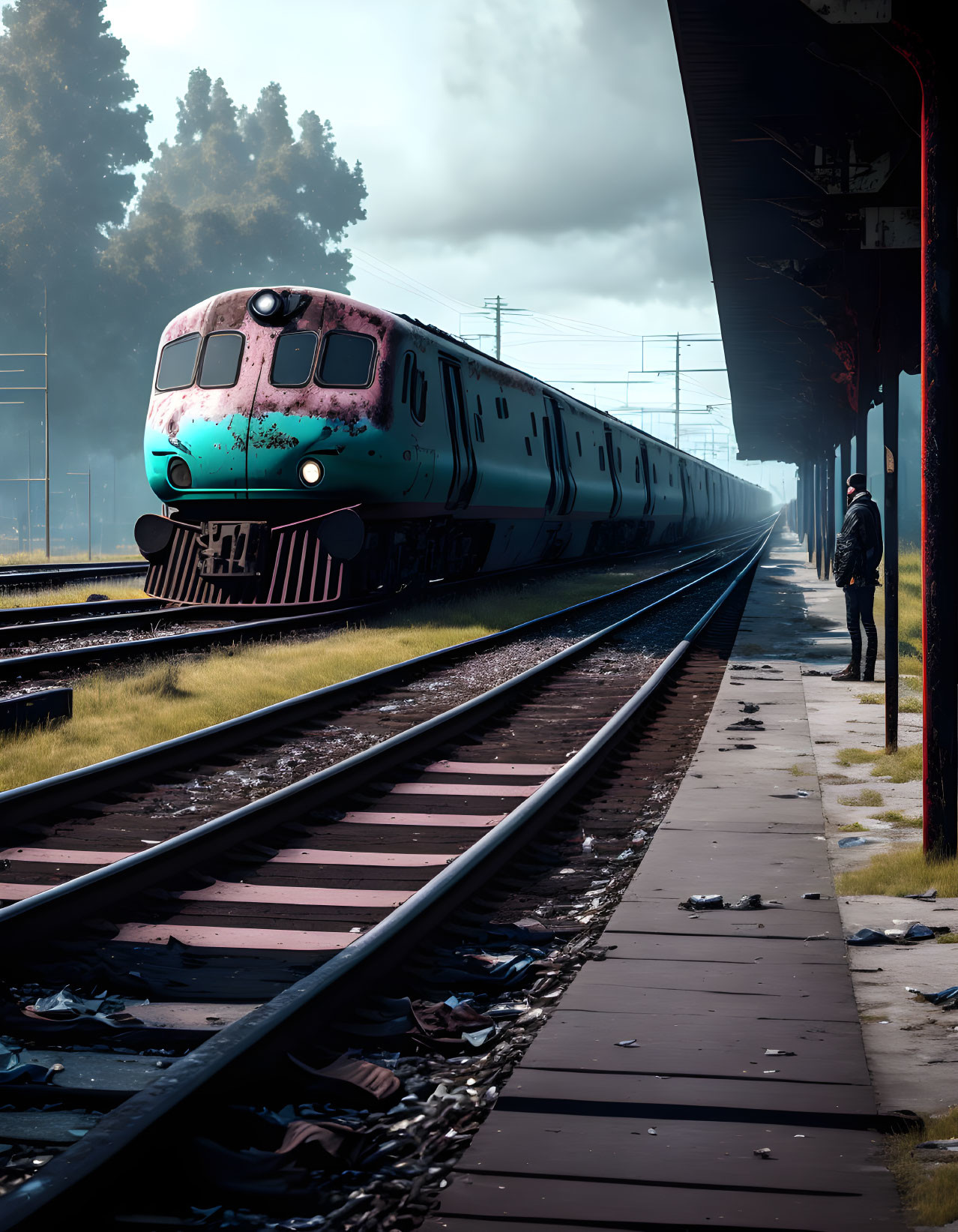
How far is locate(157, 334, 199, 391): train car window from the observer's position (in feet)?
45.5

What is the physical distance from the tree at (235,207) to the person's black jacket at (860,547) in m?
47.4

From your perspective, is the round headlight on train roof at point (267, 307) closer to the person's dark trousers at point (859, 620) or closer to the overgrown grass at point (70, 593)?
the overgrown grass at point (70, 593)

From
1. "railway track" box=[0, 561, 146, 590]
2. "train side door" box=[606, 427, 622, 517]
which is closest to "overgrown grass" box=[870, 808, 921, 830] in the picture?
"railway track" box=[0, 561, 146, 590]

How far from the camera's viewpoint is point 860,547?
10.8 meters

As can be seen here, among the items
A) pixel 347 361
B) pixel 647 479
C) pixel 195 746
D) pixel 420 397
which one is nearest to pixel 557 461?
pixel 420 397

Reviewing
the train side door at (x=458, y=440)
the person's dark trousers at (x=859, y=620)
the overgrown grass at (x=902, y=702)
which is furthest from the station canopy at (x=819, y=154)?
the train side door at (x=458, y=440)

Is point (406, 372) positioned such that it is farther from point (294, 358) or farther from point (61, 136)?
point (61, 136)

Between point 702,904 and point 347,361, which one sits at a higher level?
point 347,361

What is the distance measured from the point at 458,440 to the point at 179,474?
11.4 feet

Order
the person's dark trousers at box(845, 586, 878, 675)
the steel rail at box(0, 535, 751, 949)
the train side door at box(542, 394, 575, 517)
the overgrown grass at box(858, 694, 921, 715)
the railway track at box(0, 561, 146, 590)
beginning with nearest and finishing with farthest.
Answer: the steel rail at box(0, 535, 751, 949) → the overgrown grass at box(858, 694, 921, 715) → the person's dark trousers at box(845, 586, 878, 675) → the railway track at box(0, 561, 146, 590) → the train side door at box(542, 394, 575, 517)

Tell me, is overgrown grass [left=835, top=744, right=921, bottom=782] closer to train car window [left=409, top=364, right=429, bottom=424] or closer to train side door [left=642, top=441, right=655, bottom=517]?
train car window [left=409, top=364, right=429, bottom=424]

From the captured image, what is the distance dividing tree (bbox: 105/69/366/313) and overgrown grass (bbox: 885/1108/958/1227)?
54565mm

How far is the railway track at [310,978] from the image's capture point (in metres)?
2.42

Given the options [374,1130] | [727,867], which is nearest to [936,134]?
[727,867]
